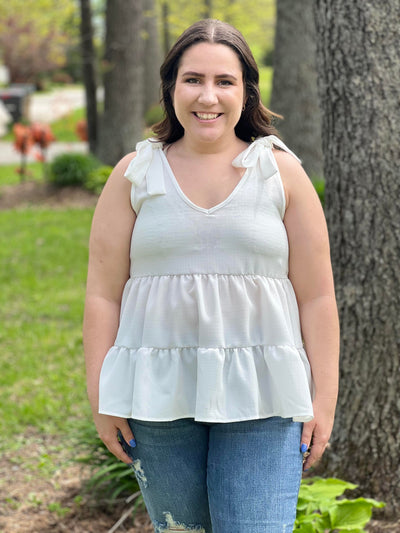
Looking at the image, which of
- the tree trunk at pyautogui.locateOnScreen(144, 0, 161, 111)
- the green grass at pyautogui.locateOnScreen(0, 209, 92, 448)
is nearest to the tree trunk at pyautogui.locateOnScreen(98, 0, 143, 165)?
the green grass at pyautogui.locateOnScreen(0, 209, 92, 448)

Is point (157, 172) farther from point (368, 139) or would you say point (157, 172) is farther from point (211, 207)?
point (368, 139)

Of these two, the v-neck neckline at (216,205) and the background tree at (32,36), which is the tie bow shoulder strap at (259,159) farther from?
the background tree at (32,36)

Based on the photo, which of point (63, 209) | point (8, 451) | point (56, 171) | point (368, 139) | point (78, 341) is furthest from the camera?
point (56, 171)

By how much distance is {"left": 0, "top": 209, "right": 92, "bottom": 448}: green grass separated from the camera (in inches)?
185

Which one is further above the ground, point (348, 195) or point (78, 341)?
point (348, 195)

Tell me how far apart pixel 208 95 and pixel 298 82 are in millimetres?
7233

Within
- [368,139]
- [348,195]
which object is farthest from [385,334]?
[368,139]

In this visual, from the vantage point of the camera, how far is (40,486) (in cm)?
381

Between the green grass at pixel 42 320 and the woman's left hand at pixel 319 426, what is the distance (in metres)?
2.61

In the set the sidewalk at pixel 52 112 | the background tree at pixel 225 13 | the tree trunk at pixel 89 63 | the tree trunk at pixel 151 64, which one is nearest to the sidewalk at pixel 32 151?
the sidewalk at pixel 52 112

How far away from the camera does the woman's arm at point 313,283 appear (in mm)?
1987

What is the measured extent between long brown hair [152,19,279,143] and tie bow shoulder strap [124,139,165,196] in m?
0.11

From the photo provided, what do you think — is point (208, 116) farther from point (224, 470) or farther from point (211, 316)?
point (224, 470)

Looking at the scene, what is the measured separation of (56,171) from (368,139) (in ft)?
30.1
